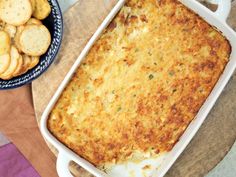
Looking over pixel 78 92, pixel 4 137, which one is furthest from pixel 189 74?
pixel 4 137

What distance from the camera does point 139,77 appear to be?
162 cm

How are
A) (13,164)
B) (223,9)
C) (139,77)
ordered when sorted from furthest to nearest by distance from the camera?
1. (13,164)
2. (139,77)
3. (223,9)

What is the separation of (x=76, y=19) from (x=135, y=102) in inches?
13.4

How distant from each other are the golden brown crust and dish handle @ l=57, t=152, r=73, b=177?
54 millimetres

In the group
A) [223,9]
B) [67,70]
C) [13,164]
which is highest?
[223,9]

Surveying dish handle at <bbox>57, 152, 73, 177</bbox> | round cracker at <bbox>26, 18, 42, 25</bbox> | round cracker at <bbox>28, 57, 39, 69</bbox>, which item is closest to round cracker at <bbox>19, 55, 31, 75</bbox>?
round cracker at <bbox>28, 57, 39, 69</bbox>

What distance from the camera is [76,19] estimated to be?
1.67m

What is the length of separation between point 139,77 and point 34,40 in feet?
1.17

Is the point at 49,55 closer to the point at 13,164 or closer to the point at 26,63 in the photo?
the point at 26,63

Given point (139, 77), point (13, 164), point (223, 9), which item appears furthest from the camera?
point (13, 164)

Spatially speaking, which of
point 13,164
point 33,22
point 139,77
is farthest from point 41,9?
point 13,164

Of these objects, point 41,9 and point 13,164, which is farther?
point 13,164

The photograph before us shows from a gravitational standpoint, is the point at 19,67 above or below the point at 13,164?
above

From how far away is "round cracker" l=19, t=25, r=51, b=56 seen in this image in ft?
5.23
